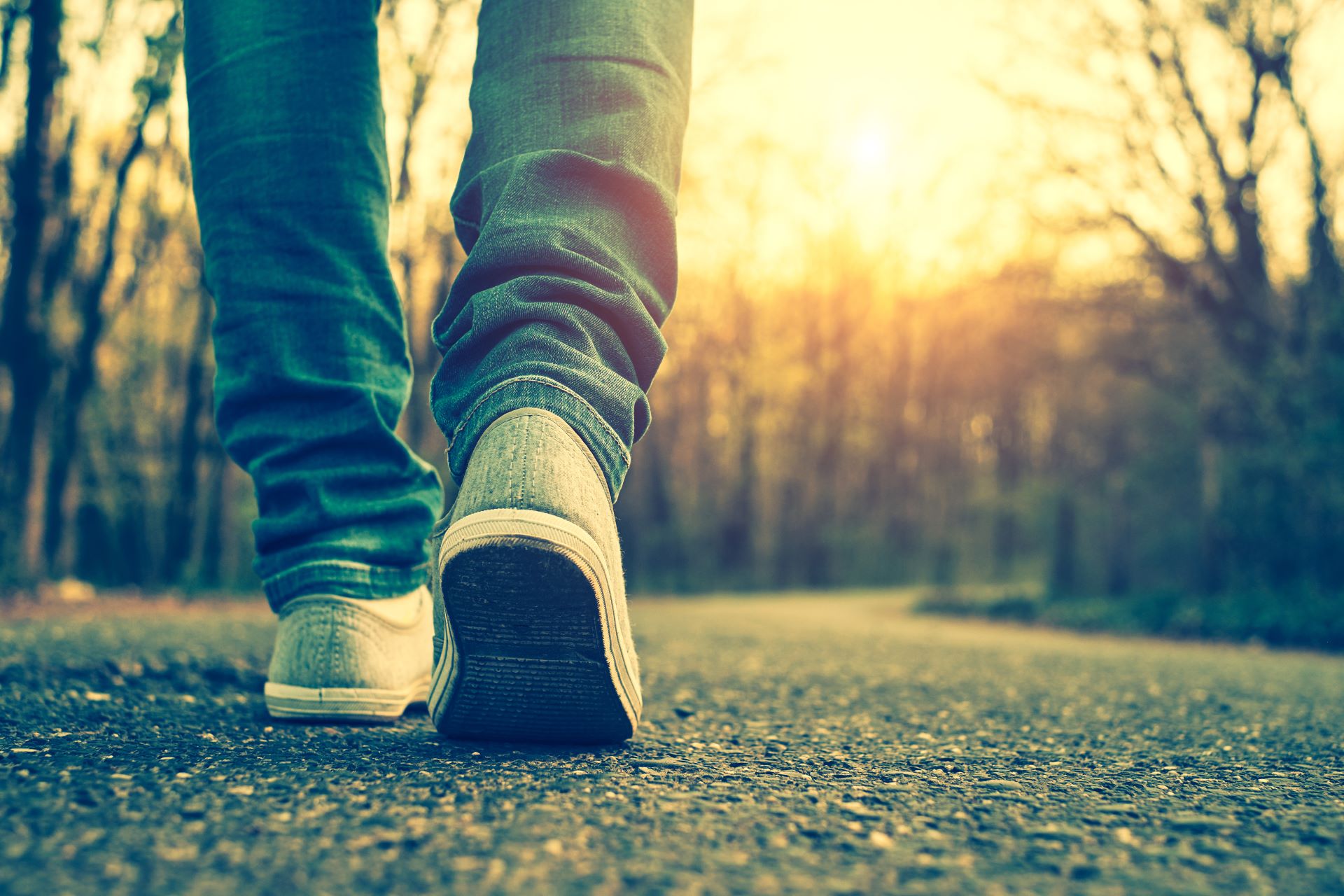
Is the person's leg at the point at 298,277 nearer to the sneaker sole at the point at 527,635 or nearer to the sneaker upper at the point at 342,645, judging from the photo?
the sneaker upper at the point at 342,645

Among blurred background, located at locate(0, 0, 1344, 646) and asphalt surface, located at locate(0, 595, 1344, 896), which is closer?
asphalt surface, located at locate(0, 595, 1344, 896)

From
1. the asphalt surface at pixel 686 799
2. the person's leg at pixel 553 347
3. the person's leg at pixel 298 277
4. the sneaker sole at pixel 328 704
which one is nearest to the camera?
the asphalt surface at pixel 686 799

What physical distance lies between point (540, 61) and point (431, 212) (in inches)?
490

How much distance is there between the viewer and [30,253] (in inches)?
265

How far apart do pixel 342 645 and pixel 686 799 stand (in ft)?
1.98

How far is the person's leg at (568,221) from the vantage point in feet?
3.81

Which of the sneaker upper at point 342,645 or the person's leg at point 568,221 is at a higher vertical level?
the person's leg at point 568,221

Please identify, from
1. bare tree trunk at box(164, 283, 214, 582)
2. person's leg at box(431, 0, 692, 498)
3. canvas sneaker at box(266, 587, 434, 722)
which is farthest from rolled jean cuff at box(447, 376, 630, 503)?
bare tree trunk at box(164, 283, 214, 582)

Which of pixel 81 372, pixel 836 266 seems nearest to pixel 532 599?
pixel 81 372

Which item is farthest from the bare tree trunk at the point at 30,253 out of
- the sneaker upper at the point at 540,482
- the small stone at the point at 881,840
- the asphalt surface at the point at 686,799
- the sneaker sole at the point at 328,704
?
the small stone at the point at 881,840

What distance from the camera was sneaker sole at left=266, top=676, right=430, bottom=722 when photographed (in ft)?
4.30

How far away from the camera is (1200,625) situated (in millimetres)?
7680

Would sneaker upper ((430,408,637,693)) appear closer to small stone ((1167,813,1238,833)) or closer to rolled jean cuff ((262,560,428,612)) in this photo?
rolled jean cuff ((262,560,428,612))

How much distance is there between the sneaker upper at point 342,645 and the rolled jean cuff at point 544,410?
0.32m
